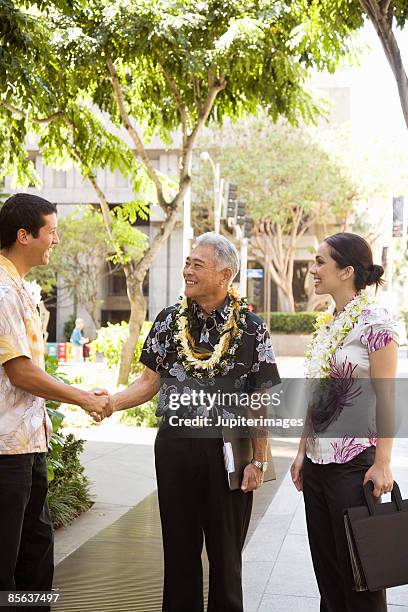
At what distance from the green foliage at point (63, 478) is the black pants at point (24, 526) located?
2.11 metres

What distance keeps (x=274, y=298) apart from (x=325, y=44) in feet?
130

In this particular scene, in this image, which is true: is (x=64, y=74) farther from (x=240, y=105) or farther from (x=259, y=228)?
(x=259, y=228)

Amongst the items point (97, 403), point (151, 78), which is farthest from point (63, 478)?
point (151, 78)

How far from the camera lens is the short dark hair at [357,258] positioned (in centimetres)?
344

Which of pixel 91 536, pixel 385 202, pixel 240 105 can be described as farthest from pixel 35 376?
pixel 385 202

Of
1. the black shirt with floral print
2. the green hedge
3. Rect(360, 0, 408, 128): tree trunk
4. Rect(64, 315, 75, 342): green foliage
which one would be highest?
Rect(360, 0, 408, 128): tree trunk

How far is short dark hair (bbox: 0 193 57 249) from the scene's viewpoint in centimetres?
329

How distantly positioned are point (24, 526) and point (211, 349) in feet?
3.82

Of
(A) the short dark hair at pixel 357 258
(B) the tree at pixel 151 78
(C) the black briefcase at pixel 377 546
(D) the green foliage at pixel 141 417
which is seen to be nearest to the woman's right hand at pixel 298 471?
(C) the black briefcase at pixel 377 546

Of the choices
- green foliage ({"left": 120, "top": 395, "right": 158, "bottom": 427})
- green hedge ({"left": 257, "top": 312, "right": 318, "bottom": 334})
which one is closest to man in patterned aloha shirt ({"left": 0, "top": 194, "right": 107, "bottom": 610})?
green foliage ({"left": 120, "top": 395, "right": 158, "bottom": 427})

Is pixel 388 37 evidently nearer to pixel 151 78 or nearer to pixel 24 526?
pixel 24 526

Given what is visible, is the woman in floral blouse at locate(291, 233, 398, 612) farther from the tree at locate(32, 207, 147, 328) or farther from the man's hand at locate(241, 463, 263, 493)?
the tree at locate(32, 207, 147, 328)

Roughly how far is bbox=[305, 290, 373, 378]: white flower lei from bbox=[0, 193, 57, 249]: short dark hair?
1.39m

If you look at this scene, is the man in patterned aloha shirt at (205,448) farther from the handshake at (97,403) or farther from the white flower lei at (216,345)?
the handshake at (97,403)
